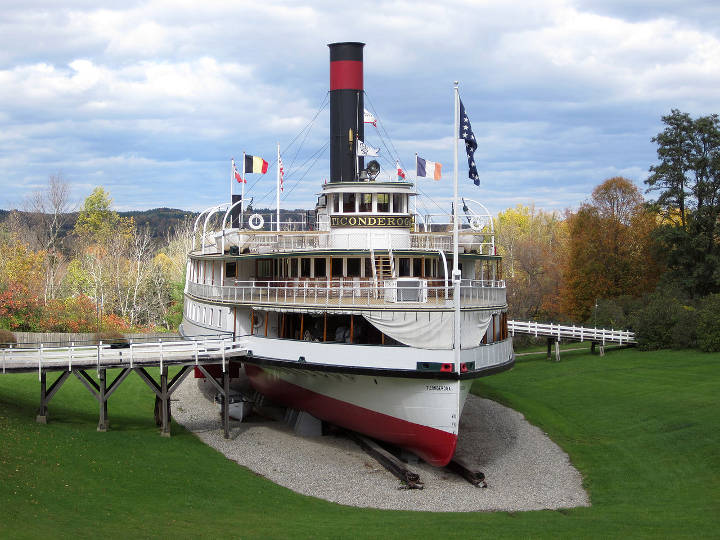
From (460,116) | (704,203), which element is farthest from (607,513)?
(704,203)

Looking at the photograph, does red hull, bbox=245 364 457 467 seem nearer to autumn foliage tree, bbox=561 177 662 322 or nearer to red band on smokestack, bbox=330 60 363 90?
red band on smokestack, bbox=330 60 363 90

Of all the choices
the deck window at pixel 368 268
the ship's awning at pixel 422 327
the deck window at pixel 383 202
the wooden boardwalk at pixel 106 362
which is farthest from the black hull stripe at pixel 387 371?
the deck window at pixel 383 202

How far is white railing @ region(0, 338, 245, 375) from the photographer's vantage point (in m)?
25.1

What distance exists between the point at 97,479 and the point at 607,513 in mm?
13707

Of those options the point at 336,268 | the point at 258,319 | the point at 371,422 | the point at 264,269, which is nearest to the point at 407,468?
the point at 371,422

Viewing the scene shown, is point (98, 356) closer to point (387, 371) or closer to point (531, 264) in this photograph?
point (387, 371)

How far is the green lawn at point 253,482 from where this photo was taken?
695 inches

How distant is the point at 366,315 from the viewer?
23.8 m

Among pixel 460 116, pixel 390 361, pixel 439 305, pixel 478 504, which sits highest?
pixel 460 116

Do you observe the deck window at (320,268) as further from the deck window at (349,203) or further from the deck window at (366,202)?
the deck window at (366,202)

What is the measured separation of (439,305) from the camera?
78.0 ft

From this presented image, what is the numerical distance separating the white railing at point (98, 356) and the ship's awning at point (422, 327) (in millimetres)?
6579

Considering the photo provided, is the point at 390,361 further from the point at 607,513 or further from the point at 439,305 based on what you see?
the point at 607,513

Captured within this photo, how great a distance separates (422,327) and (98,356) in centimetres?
1089
